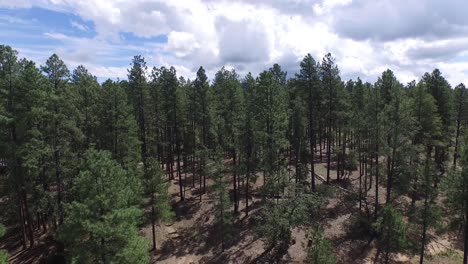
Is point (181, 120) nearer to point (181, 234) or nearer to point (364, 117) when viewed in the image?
point (181, 234)

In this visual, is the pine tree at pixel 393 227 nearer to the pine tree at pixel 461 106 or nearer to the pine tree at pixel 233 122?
the pine tree at pixel 233 122

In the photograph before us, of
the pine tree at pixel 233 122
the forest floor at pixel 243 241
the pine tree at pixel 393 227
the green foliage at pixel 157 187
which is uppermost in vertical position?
the pine tree at pixel 233 122

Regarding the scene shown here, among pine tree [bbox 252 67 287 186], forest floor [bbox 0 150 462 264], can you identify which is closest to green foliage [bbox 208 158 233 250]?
forest floor [bbox 0 150 462 264]

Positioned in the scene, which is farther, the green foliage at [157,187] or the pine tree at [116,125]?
the pine tree at [116,125]

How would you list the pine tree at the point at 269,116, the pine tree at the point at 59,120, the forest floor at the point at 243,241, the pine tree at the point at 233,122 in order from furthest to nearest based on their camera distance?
the pine tree at the point at 233,122
the pine tree at the point at 269,116
the forest floor at the point at 243,241
the pine tree at the point at 59,120

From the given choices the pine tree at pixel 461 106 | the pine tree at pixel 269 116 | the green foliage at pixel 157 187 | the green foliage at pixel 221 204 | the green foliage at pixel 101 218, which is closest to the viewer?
the green foliage at pixel 101 218

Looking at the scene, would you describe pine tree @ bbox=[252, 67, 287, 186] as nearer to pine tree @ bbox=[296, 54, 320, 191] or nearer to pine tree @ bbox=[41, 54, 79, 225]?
pine tree @ bbox=[296, 54, 320, 191]

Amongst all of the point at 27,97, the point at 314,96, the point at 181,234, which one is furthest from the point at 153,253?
the point at 314,96

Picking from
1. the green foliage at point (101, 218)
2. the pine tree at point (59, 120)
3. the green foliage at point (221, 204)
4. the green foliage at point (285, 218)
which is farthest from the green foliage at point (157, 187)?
the green foliage at point (101, 218)
